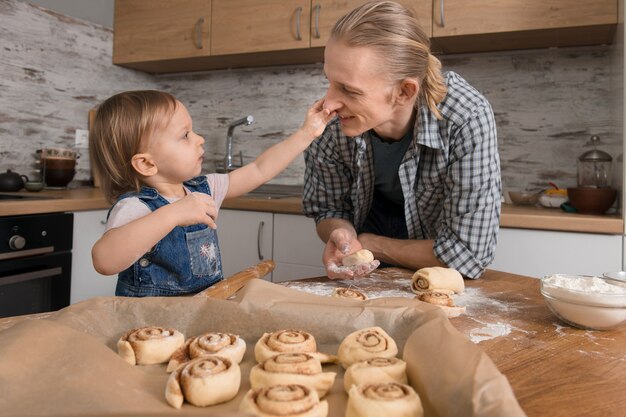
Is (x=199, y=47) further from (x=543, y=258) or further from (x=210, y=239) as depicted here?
(x=543, y=258)

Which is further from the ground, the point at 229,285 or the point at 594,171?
the point at 594,171

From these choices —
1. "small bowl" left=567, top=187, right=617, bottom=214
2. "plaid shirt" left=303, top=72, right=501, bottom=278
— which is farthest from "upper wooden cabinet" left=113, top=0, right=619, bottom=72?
"plaid shirt" left=303, top=72, right=501, bottom=278

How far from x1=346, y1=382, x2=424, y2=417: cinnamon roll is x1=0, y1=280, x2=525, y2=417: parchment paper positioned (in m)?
0.02

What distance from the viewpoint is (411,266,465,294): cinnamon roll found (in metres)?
1.03

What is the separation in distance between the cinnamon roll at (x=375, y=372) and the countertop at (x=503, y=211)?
4.71ft

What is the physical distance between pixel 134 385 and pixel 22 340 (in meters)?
0.13

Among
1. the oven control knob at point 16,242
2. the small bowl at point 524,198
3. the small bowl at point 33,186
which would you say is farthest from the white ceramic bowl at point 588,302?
the small bowl at point 33,186

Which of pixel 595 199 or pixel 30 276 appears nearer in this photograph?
pixel 595 199

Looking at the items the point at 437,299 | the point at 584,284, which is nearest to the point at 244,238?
the point at 437,299

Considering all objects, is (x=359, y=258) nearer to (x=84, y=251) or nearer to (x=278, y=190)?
(x=84, y=251)

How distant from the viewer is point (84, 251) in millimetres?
2344

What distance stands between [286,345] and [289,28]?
2.17 metres

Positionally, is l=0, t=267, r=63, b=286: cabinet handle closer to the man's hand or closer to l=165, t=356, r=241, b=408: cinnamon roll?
the man's hand

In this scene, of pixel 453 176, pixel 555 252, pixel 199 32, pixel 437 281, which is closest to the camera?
pixel 437 281
